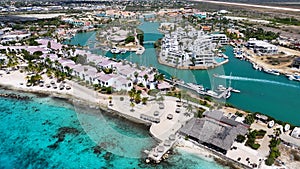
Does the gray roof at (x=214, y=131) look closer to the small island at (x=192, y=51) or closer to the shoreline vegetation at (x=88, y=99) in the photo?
the shoreline vegetation at (x=88, y=99)

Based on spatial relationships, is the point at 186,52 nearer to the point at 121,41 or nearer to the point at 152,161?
the point at 121,41

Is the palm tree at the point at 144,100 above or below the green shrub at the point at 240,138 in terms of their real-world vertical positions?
above

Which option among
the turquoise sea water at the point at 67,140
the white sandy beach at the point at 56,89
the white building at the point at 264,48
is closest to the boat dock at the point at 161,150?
the turquoise sea water at the point at 67,140

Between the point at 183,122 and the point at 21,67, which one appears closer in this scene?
the point at 183,122

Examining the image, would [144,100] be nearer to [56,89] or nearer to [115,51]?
[56,89]

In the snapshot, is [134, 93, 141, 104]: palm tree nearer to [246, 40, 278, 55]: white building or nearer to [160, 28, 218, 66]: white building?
[160, 28, 218, 66]: white building

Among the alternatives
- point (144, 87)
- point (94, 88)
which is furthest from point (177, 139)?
point (94, 88)

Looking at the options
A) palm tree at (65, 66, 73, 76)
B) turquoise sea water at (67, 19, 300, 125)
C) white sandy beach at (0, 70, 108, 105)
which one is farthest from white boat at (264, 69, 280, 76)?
palm tree at (65, 66, 73, 76)
